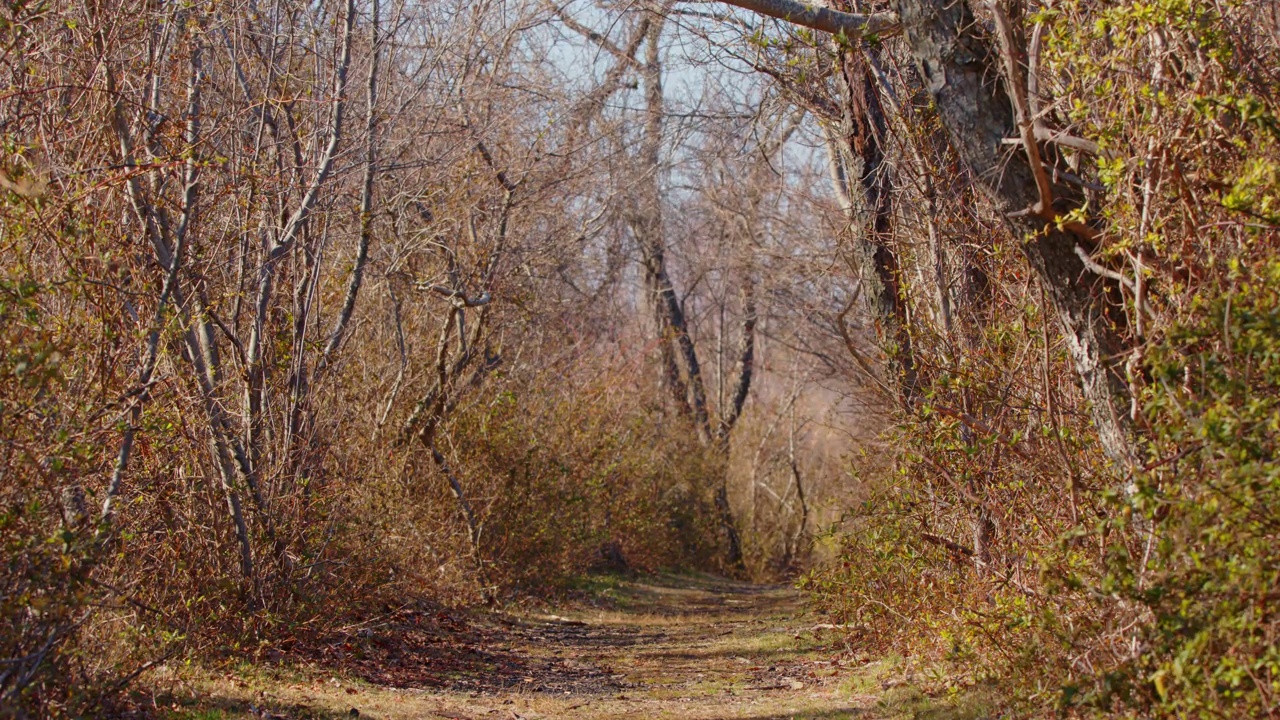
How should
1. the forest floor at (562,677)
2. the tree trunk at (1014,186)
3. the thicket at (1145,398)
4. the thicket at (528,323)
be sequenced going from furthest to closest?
the forest floor at (562,677) → the tree trunk at (1014,186) → the thicket at (528,323) → the thicket at (1145,398)

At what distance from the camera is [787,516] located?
21.0 meters

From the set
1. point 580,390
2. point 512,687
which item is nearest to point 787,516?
point 580,390

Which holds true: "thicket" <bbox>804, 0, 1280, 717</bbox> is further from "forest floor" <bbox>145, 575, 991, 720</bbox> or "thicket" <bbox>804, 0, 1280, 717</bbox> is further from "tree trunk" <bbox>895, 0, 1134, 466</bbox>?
"forest floor" <bbox>145, 575, 991, 720</bbox>

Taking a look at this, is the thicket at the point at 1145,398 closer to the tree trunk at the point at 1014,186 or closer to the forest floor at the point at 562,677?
the tree trunk at the point at 1014,186

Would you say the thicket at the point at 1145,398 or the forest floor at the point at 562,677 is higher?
the thicket at the point at 1145,398

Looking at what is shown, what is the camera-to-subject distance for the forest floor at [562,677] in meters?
6.32

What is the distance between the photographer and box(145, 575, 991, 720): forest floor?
20.7 feet

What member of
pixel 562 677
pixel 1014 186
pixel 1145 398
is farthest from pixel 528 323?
pixel 1145 398

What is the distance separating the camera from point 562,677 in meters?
8.69

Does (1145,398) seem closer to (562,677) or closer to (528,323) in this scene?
(562,677)

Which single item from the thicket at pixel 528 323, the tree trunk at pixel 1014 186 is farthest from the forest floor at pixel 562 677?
the tree trunk at pixel 1014 186

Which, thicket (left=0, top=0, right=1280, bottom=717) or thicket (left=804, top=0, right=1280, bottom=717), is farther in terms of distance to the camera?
thicket (left=0, top=0, right=1280, bottom=717)

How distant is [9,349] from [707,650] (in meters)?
6.85

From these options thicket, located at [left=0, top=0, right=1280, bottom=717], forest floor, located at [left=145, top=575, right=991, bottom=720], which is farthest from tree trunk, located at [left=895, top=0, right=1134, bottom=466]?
forest floor, located at [left=145, top=575, right=991, bottom=720]
